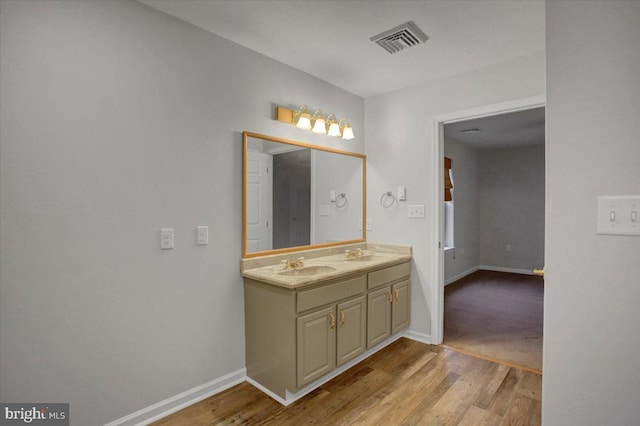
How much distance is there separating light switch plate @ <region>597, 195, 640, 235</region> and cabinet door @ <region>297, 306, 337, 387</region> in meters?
1.60

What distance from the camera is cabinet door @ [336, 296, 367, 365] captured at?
2404 mm

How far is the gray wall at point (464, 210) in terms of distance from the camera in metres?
5.50

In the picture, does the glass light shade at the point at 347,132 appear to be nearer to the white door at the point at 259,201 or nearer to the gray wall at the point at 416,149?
the gray wall at the point at 416,149

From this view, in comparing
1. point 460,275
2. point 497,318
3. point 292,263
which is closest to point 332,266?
point 292,263

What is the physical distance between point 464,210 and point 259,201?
15.3ft

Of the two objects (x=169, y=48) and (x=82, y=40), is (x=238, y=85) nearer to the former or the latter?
(x=169, y=48)

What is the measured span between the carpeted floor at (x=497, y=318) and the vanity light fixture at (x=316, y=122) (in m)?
2.19

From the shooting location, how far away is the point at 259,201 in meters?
2.49

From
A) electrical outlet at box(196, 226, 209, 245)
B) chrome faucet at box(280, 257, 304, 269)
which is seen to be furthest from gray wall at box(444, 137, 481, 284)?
electrical outlet at box(196, 226, 209, 245)

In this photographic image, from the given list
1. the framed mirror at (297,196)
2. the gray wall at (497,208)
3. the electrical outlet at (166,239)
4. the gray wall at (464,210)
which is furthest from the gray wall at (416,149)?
the gray wall at (497,208)

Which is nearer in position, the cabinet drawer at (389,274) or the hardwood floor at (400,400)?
the hardwood floor at (400,400)

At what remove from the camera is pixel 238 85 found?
236 cm

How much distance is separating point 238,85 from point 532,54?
2.22 metres

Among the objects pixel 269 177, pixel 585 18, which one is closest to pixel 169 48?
pixel 269 177
